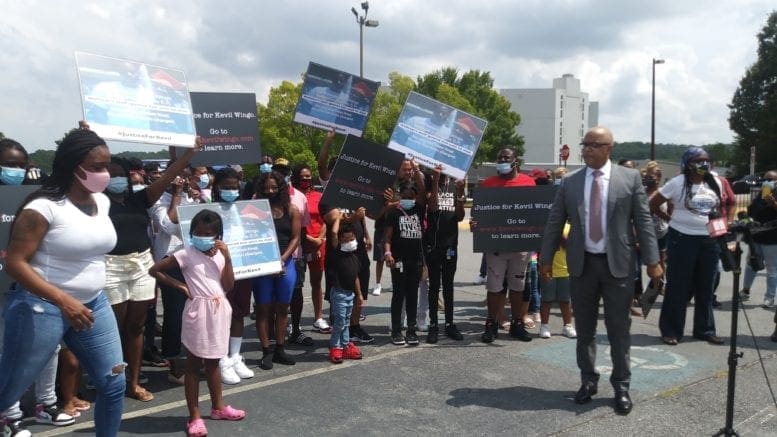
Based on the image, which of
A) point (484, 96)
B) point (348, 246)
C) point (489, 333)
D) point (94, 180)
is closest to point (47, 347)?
point (94, 180)

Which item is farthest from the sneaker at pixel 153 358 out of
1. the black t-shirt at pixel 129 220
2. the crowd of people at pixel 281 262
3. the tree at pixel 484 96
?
the tree at pixel 484 96

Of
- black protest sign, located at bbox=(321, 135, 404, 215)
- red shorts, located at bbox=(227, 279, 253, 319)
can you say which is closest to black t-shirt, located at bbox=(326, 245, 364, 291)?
black protest sign, located at bbox=(321, 135, 404, 215)

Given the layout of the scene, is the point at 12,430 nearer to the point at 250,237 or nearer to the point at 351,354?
the point at 250,237

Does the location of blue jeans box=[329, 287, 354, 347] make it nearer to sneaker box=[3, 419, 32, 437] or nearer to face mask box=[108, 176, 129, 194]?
face mask box=[108, 176, 129, 194]

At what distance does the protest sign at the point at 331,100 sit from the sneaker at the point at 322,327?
2259 millimetres

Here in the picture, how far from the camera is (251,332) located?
22.8ft

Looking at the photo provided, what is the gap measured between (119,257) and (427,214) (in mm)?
3192

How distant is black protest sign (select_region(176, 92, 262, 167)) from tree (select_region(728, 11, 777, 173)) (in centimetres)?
4663

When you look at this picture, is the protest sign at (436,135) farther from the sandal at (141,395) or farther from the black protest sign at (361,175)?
the sandal at (141,395)

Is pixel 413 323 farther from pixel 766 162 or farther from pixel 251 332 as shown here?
pixel 766 162

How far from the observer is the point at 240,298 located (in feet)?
17.6

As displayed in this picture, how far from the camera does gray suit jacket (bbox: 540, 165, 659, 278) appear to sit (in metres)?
4.48

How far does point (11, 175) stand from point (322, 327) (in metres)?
3.57

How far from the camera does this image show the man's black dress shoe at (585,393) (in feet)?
15.0
